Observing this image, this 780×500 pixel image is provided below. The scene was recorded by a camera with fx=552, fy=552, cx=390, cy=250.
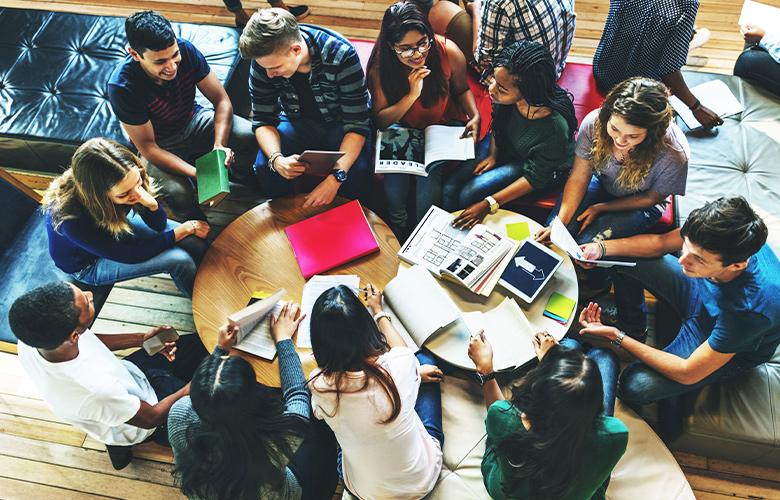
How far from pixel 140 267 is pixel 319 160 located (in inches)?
39.0

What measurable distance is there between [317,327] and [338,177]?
1.13 m

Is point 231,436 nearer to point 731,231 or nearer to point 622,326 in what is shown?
point 731,231

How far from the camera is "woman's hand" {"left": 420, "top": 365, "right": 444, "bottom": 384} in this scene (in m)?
2.17

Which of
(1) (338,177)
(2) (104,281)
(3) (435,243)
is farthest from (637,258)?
(2) (104,281)

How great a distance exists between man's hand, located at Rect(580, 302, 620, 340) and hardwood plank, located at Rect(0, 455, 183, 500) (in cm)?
194

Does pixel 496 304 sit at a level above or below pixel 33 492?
above

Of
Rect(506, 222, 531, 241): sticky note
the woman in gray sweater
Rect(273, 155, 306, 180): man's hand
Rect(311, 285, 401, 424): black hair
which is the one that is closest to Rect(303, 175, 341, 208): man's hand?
Rect(273, 155, 306, 180): man's hand

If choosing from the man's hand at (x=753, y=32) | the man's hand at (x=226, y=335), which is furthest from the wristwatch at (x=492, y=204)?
the man's hand at (x=753, y=32)

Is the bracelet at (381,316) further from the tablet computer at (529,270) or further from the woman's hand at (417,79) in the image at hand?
the woman's hand at (417,79)

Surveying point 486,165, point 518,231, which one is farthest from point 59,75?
point 518,231

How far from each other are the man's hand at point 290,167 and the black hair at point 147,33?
2.32ft

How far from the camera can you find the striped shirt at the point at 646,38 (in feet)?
8.62

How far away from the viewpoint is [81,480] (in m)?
2.52

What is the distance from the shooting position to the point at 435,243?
245 cm
